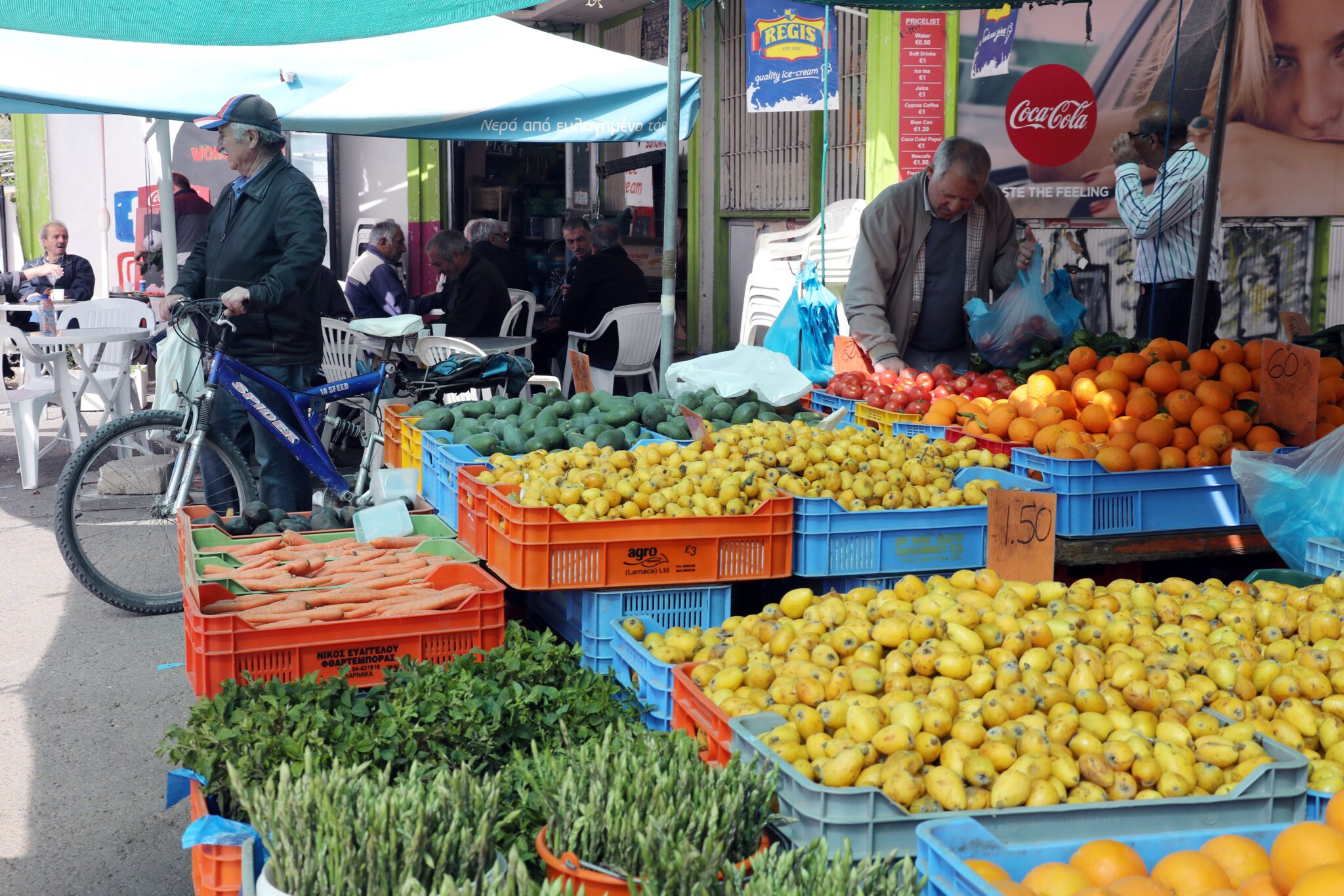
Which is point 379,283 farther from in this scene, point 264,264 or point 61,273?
point 61,273

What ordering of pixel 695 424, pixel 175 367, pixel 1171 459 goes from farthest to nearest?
pixel 175 367, pixel 695 424, pixel 1171 459

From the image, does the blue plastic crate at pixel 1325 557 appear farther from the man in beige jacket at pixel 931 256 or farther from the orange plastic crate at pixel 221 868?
the orange plastic crate at pixel 221 868

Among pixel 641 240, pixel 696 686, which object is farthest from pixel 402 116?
pixel 641 240

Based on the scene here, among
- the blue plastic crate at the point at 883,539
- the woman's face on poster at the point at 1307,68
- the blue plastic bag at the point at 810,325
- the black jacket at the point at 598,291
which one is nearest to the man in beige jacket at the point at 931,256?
the blue plastic bag at the point at 810,325

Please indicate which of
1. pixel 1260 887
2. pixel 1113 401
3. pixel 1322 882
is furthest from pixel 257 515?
pixel 1322 882

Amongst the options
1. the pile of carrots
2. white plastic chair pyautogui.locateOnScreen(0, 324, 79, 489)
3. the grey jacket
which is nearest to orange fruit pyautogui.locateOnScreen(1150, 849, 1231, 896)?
the pile of carrots

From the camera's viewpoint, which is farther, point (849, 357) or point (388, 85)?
point (388, 85)

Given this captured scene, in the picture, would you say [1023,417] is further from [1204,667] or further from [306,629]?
[306,629]

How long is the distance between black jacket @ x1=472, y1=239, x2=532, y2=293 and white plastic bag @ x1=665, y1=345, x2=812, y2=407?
5280 mm

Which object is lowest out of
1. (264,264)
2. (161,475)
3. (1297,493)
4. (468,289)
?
(161,475)

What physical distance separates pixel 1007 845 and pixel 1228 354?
10.4 ft

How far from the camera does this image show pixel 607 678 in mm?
3186

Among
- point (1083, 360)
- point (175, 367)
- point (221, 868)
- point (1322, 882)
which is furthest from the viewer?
point (175, 367)

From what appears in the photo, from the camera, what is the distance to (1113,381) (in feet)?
14.4
